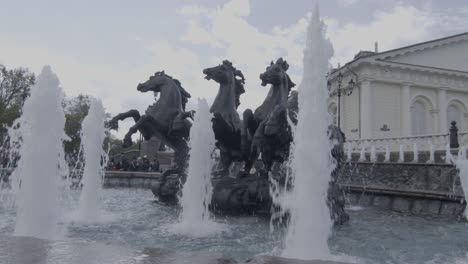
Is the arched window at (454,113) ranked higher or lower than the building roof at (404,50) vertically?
lower

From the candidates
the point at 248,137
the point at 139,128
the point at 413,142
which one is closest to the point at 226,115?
the point at 248,137

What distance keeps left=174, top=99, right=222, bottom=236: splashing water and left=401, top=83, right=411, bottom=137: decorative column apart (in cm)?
2599

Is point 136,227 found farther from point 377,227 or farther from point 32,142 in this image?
point 377,227

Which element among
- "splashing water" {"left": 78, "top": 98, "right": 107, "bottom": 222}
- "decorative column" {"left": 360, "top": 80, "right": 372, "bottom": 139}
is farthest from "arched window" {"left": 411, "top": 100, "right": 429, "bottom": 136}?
"splashing water" {"left": 78, "top": 98, "right": 107, "bottom": 222}

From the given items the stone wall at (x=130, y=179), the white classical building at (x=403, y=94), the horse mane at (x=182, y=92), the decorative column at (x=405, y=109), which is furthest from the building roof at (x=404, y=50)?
the horse mane at (x=182, y=92)

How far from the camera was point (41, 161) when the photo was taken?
19.4ft

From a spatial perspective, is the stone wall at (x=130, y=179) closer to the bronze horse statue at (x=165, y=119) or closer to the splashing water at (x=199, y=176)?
the bronze horse statue at (x=165, y=119)

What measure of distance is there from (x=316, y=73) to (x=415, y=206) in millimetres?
6437

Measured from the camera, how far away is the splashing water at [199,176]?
7.52 meters

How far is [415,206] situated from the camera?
10.6 m

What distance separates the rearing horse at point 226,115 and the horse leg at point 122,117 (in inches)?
90.8

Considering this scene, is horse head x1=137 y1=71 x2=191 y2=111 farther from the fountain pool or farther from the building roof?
the building roof

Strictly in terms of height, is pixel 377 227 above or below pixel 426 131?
below

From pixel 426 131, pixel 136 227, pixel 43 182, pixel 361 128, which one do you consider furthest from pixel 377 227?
pixel 426 131
